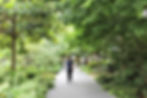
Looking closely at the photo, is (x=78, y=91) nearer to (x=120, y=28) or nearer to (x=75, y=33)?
(x=75, y=33)

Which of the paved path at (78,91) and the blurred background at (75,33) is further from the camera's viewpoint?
the paved path at (78,91)

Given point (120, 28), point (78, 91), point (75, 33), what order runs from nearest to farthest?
point (120, 28) < point (78, 91) < point (75, 33)

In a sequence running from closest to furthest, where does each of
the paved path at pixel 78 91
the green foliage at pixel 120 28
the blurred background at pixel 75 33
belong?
the green foliage at pixel 120 28 → the blurred background at pixel 75 33 → the paved path at pixel 78 91

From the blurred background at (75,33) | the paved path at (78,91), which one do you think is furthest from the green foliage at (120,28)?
the paved path at (78,91)

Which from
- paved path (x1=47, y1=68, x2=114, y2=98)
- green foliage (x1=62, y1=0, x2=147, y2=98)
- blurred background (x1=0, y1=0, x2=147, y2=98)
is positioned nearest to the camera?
green foliage (x1=62, y1=0, x2=147, y2=98)

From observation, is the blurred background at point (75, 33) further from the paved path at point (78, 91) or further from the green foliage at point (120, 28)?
the paved path at point (78, 91)

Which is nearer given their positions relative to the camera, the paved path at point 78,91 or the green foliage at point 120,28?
the green foliage at point 120,28

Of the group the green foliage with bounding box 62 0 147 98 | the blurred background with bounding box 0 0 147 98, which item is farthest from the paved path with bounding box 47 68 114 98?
the green foliage with bounding box 62 0 147 98

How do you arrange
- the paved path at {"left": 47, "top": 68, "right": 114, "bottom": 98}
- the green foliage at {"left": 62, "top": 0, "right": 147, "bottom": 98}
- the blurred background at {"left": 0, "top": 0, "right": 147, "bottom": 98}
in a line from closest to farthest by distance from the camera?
1. the green foliage at {"left": 62, "top": 0, "right": 147, "bottom": 98}
2. the blurred background at {"left": 0, "top": 0, "right": 147, "bottom": 98}
3. the paved path at {"left": 47, "top": 68, "right": 114, "bottom": 98}

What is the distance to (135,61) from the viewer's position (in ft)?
50.3

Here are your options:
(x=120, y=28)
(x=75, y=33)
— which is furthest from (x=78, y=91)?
(x=120, y=28)

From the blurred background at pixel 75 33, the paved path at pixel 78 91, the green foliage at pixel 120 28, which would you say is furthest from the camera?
the paved path at pixel 78 91

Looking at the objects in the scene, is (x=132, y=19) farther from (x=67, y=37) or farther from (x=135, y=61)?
(x=67, y=37)

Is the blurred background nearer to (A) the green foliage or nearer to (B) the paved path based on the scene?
(A) the green foliage
